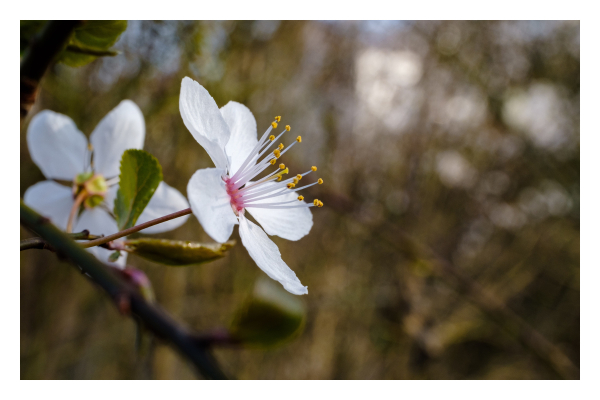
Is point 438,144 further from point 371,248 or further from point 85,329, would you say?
point 85,329

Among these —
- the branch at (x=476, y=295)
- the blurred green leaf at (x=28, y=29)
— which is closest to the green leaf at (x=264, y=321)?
the blurred green leaf at (x=28, y=29)

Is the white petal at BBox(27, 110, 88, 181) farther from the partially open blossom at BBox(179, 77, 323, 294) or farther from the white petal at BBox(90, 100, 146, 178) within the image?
the partially open blossom at BBox(179, 77, 323, 294)

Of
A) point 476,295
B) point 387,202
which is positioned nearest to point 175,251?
point 476,295

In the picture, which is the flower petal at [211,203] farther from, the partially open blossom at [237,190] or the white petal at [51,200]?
the white petal at [51,200]

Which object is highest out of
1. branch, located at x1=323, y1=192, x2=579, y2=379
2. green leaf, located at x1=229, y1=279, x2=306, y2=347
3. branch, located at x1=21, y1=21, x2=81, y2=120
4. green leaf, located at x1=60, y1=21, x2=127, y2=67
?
green leaf, located at x1=60, y1=21, x2=127, y2=67

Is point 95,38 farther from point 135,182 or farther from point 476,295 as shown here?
point 476,295

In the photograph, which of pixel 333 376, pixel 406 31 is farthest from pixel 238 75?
pixel 333 376

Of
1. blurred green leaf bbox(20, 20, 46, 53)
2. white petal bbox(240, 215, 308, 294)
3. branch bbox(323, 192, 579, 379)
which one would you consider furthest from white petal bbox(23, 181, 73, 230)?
branch bbox(323, 192, 579, 379)
